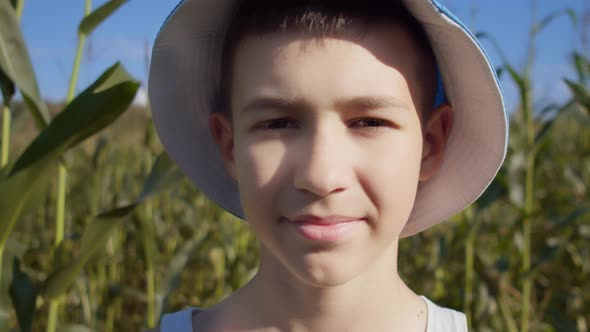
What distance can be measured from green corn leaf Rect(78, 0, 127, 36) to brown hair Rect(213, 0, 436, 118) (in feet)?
1.15

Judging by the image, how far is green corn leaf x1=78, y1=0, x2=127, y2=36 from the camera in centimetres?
116

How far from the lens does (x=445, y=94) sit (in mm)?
931

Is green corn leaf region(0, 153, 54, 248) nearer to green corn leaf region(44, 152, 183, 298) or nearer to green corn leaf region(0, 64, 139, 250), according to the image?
green corn leaf region(0, 64, 139, 250)

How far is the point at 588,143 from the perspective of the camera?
2.83 metres

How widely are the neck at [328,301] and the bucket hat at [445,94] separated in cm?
15

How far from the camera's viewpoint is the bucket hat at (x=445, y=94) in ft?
2.82

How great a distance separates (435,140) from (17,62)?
709 mm

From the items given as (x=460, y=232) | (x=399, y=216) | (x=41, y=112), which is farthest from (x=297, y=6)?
(x=460, y=232)

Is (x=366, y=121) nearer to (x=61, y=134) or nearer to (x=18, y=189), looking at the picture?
(x=61, y=134)

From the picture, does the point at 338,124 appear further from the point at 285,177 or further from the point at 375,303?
the point at 375,303

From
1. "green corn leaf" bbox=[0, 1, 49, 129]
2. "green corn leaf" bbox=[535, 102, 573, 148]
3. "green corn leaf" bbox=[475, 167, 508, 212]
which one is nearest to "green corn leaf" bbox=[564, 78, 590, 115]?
"green corn leaf" bbox=[535, 102, 573, 148]

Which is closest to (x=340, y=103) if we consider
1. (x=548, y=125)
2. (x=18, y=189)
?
(x=18, y=189)

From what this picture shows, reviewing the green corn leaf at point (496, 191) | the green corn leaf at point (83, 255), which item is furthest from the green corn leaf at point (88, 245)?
the green corn leaf at point (496, 191)

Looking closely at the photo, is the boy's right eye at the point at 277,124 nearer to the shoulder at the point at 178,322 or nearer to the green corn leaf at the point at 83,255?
the shoulder at the point at 178,322
